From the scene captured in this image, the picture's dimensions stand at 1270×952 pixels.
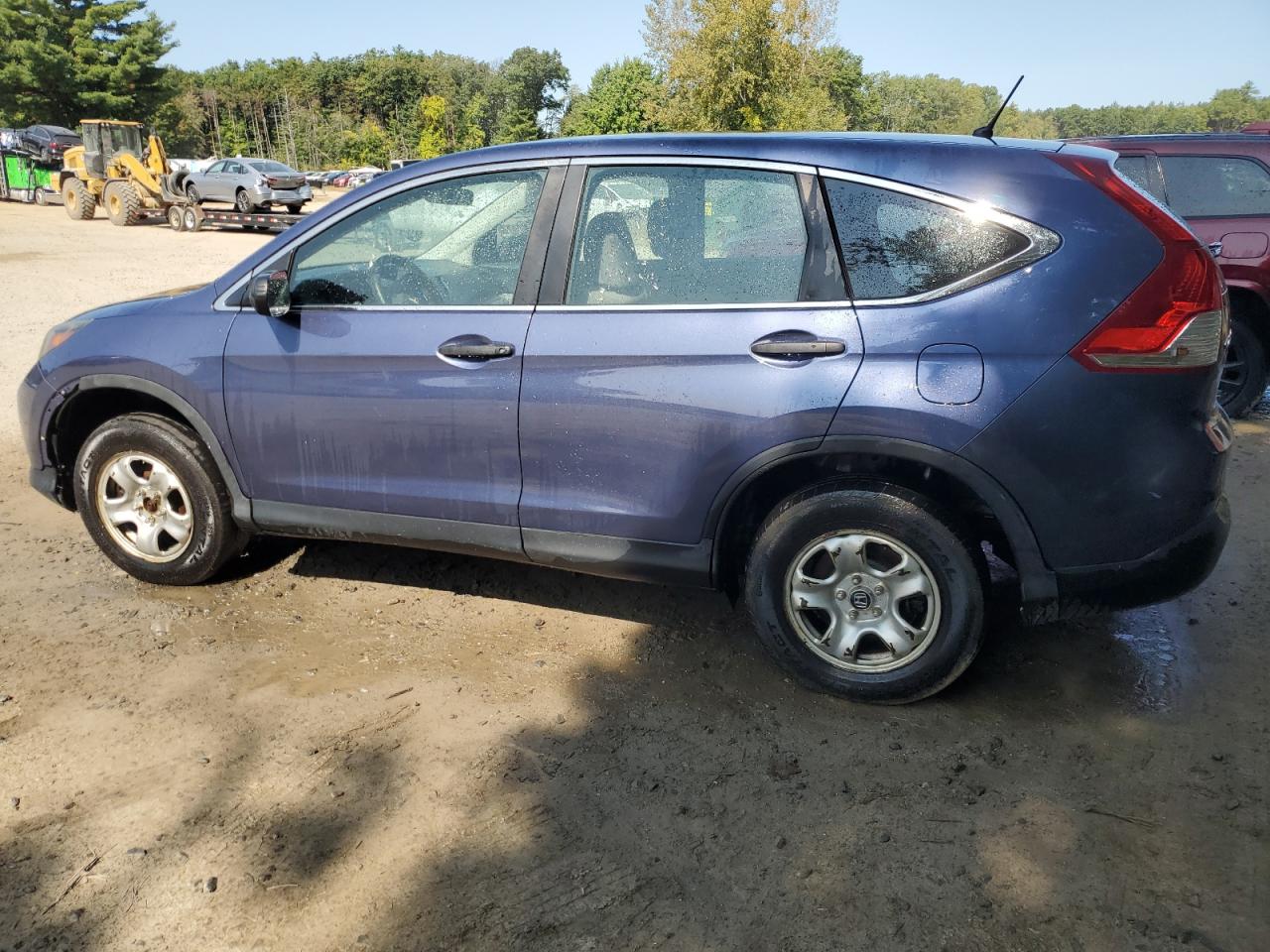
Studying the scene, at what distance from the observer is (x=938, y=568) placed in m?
3.08

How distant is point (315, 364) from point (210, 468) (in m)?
0.74

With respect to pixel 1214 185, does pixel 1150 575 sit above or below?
below

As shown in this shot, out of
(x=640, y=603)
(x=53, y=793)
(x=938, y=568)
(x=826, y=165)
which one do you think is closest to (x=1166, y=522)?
(x=938, y=568)

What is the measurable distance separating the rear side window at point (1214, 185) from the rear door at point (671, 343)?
5.19 metres

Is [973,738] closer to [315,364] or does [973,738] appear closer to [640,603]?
[640,603]

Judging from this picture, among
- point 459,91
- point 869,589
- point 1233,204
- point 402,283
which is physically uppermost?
point 459,91

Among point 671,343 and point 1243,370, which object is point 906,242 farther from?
point 1243,370

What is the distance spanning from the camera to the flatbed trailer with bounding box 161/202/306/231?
2512cm

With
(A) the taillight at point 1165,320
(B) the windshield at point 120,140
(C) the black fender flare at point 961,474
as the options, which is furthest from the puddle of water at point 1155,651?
(B) the windshield at point 120,140

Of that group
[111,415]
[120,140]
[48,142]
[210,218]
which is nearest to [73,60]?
[48,142]

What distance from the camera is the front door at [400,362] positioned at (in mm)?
3469

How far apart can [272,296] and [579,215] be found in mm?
1202

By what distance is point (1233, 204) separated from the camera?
273 inches

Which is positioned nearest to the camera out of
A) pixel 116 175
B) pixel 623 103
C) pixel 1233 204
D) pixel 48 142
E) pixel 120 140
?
pixel 1233 204
